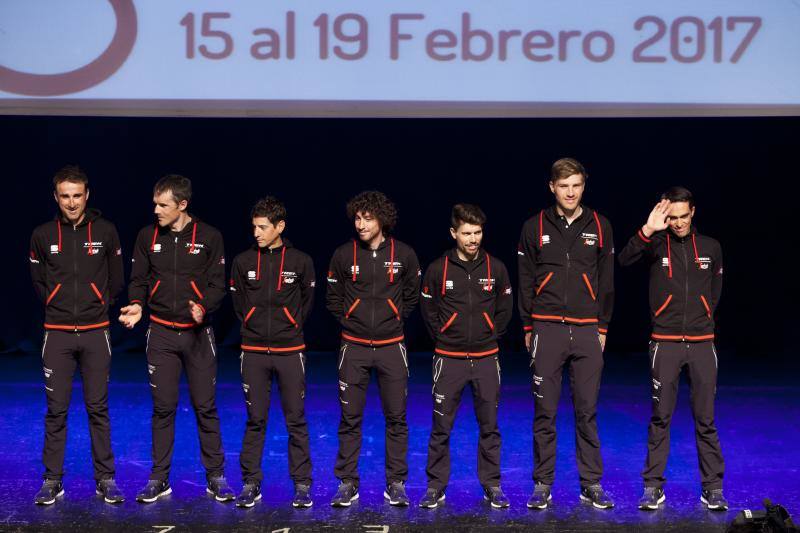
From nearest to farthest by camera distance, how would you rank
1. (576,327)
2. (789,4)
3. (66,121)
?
(576,327) → (789,4) → (66,121)

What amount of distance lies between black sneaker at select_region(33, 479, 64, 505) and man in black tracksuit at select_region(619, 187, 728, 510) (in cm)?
295

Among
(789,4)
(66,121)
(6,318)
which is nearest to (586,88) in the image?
(789,4)

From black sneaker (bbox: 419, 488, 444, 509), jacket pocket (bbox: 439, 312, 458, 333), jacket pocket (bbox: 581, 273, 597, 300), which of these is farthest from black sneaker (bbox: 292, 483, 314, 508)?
jacket pocket (bbox: 581, 273, 597, 300)

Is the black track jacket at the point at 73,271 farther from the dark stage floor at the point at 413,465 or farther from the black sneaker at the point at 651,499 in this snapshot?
the black sneaker at the point at 651,499

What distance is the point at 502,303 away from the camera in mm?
5273

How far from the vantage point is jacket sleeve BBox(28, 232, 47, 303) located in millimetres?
5219

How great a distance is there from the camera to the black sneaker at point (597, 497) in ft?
16.7

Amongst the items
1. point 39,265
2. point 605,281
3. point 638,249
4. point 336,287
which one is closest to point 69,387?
point 39,265

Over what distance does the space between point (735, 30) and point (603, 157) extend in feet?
12.9

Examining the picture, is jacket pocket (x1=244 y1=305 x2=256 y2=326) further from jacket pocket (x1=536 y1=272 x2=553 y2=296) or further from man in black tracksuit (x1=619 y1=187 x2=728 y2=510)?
man in black tracksuit (x1=619 y1=187 x2=728 y2=510)

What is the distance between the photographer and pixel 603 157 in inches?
381

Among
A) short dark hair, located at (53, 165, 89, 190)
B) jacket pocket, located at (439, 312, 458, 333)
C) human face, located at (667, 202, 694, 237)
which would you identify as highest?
short dark hair, located at (53, 165, 89, 190)

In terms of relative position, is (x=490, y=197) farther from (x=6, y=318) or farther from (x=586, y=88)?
(x=6, y=318)

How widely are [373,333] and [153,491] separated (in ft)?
4.53
